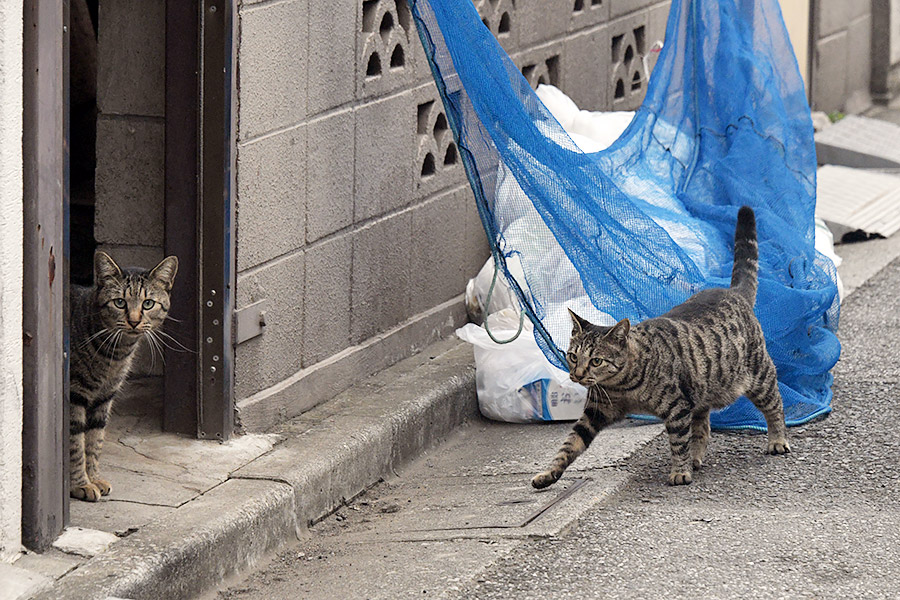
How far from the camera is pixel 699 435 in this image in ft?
16.3

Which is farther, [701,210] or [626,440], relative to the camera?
[701,210]

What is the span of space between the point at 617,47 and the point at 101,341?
14.5ft

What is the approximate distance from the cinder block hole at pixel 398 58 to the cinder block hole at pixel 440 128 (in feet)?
1.50

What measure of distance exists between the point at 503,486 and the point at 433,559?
2.58 feet

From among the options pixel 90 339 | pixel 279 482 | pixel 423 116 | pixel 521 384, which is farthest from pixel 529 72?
pixel 90 339

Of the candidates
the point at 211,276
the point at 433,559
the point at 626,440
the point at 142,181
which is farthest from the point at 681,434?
the point at 142,181

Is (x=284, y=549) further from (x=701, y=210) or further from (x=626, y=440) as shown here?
(x=701, y=210)

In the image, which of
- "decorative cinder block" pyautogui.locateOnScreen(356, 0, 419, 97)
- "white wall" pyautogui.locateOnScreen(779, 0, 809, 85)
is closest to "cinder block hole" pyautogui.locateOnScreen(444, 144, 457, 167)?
"decorative cinder block" pyautogui.locateOnScreen(356, 0, 419, 97)

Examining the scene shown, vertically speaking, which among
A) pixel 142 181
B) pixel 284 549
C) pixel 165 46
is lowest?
pixel 284 549

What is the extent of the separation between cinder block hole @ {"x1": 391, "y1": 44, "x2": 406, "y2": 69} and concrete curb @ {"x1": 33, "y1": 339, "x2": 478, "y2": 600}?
1.35 meters

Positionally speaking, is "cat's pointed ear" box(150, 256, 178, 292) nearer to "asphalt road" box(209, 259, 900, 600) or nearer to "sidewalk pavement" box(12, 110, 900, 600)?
"sidewalk pavement" box(12, 110, 900, 600)

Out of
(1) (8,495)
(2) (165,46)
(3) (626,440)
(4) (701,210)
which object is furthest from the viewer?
(4) (701,210)

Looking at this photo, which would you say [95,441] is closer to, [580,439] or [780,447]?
[580,439]

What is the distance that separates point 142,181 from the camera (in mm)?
4684
